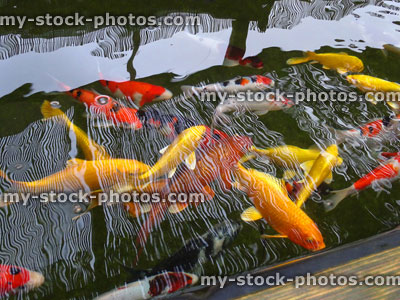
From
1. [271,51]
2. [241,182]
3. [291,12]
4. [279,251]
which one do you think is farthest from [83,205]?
[291,12]

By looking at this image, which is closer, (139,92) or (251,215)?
(251,215)

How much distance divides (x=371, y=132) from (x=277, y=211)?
3.30 ft

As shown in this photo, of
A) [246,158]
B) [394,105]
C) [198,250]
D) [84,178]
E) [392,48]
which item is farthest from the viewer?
[392,48]

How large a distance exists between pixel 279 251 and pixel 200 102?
1.22 metres

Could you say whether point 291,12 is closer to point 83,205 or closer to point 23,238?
point 83,205

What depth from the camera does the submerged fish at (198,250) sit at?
6.18 feet

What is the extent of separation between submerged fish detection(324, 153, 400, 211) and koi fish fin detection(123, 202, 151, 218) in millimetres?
1026

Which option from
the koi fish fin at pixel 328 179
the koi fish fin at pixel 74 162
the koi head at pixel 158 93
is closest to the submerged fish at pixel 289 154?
the koi fish fin at pixel 328 179

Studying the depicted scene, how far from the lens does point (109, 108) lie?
2611 millimetres

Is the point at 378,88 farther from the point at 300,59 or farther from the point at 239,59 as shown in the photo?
the point at 239,59

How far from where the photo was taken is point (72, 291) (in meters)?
1.83

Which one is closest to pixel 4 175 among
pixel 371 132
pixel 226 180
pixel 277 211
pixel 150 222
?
pixel 150 222

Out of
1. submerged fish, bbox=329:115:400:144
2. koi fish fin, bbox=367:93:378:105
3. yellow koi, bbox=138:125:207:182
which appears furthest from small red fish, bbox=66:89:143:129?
koi fish fin, bbox=367:93:378:105

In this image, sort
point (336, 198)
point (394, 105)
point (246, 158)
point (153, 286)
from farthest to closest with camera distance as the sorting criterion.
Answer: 1. point (394, 105)
2. point (246, 158)
3. point (336, 198)
4. point (153, 286)
